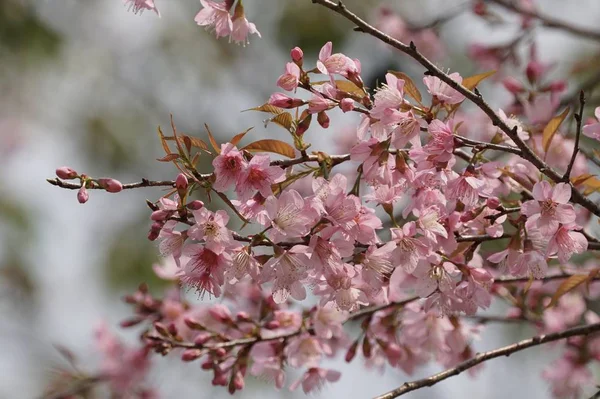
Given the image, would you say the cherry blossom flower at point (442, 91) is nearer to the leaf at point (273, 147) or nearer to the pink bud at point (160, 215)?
the leaf at point (273, 147)

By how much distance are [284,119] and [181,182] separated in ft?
0.71

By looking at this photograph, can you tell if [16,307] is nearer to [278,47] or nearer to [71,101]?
[71,101]

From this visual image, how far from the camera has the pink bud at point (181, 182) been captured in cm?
111

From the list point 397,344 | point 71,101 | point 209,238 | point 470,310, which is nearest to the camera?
point 209,238

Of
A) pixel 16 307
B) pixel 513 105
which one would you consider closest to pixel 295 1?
pixel 16 307

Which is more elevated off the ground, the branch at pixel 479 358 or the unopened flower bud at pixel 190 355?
the unopened flower bud at pixel 190 355

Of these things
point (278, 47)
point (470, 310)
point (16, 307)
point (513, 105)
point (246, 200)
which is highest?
point (278, 47)

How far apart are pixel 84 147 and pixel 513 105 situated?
4401 mm

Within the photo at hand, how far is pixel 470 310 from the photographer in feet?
4.19

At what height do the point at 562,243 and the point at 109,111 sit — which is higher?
the point at 109,111

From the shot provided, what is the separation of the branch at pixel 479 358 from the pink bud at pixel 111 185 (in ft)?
1.78

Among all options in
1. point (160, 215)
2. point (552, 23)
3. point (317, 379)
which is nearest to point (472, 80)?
point (160, 215)

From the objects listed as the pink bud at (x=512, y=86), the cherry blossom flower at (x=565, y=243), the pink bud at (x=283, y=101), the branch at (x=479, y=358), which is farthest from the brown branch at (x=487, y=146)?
the pink bud at (x=512, y=86)

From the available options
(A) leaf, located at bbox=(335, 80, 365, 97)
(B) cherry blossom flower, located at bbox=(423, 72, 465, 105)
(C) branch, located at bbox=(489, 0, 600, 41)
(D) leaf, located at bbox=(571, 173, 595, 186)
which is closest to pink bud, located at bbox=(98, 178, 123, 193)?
(A) leaf, located at bbox=(335, 80, 365, 97)
